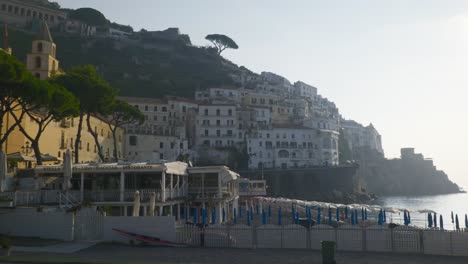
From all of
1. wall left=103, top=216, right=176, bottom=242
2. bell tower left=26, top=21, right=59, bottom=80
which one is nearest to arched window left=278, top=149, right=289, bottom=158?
bell tower left=26, top=21, right=59, bottom=80

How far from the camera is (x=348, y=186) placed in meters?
109

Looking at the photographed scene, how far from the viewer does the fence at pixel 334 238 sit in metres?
21.5

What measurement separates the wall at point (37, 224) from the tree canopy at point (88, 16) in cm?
15009

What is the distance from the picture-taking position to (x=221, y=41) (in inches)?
7047

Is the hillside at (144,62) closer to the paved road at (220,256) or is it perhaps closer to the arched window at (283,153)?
the arched window at (283,153)

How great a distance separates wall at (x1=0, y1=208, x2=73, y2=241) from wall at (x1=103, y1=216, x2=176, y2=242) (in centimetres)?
214

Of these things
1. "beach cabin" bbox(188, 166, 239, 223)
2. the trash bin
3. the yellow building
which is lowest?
the trash bin

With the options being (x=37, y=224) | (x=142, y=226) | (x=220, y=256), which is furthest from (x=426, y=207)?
(x=37, y=224)

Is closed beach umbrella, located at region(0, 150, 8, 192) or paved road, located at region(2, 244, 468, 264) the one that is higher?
closed beach umbrella, located at region(0, 150, 8, 192)

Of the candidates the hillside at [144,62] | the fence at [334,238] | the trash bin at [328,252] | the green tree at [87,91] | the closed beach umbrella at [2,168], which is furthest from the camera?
the hillside at [144,62]

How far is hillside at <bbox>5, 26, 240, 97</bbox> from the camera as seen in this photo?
133750 mm

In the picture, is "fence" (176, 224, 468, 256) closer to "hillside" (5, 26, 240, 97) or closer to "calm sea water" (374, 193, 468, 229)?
"calm sea water" (374, 193, 468, 229)

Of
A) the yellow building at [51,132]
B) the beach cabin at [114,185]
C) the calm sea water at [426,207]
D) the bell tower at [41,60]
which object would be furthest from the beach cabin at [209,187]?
the bell tower at [41,60]

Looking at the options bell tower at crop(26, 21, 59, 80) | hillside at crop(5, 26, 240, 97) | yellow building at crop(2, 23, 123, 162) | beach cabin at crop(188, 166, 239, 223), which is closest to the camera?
beach cabin at crop(188, 166, 239, 223)
